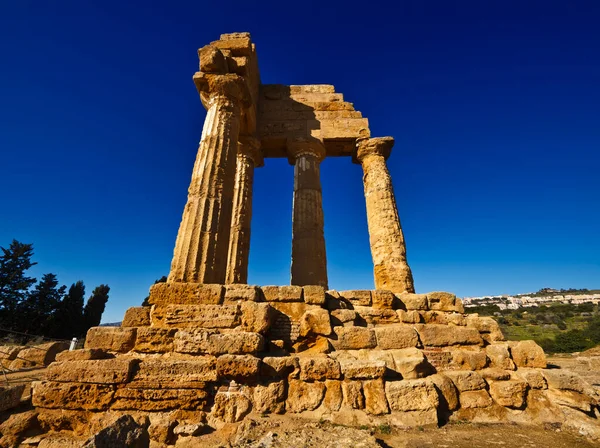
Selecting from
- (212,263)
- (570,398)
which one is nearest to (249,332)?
(212,263)

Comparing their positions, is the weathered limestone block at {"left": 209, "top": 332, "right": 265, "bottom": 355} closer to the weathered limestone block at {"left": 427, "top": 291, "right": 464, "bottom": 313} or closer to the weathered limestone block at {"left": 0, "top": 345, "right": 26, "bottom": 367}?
the weathered limestone block at {"left": 427, "top": 291, "right": 464, "bottom": 313}

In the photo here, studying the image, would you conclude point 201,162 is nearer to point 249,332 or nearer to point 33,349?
point 249,332

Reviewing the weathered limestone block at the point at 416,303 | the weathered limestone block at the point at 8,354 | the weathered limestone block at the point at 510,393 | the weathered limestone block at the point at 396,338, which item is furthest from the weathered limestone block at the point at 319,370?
the weathered limestone block at the point at 8,354

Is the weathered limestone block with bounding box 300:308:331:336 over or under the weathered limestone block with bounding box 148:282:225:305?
under

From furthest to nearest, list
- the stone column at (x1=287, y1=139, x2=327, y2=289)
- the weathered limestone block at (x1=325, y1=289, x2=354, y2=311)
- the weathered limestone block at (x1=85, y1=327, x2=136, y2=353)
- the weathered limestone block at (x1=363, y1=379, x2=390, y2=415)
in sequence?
the stone column at (x1=287, y1=139, x2=327, y2=289) → the weathered limestone block at (x1=325, y1=289, x2=354, y2=311) → the weathered limestone block at (x1=85, y1=327, x2=136, y2=353) → the weathered limestone block at (x1=363, y1=379, x2=390, y2=415)

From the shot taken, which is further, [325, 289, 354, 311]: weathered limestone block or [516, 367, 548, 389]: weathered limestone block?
[325, 289, 354, 311]: weathered limestone block

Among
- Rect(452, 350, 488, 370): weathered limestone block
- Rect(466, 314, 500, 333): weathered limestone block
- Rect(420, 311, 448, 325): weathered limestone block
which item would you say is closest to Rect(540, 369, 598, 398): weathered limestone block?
Rect(452, 350, 488, 370): weathered limestone block

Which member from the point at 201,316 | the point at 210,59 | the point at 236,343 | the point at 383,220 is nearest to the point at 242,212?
the point at 210,59

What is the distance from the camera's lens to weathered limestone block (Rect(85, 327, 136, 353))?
5.26m

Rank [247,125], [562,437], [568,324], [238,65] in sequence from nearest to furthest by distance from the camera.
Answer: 1. [562,437]
2. [238,65]
3. [247,125]
4. [568,324]

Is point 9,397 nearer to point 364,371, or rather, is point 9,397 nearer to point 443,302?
point 364,371

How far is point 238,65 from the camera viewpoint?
Answer: 9734 millimetres

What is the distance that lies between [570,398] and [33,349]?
18.8m

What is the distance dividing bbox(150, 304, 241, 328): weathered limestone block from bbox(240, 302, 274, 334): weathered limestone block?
169mm
